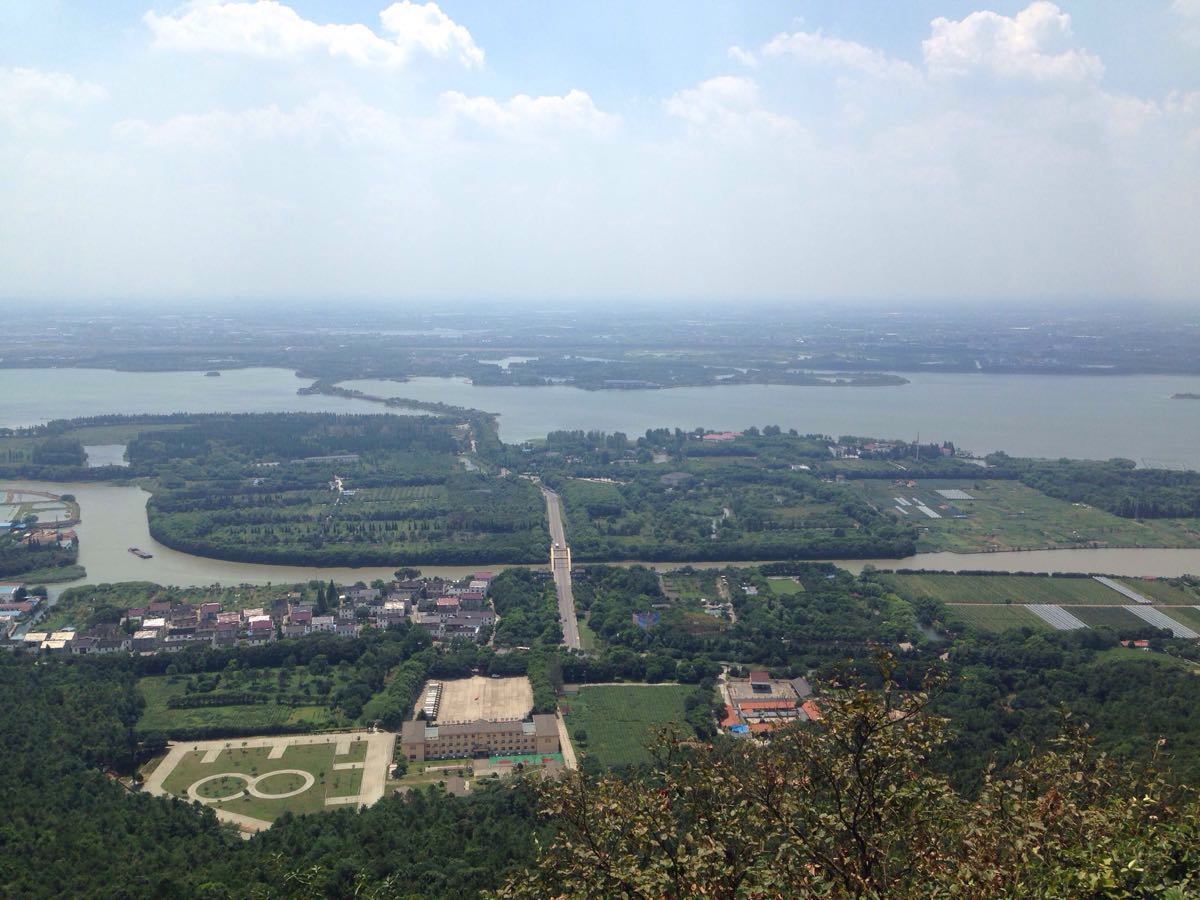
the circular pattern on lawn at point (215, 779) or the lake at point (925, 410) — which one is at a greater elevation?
the lake at point (925, 410)

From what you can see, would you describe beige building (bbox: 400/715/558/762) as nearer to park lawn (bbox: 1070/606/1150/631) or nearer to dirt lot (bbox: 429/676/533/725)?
dirt lot (bbox: 429/676/533/725)

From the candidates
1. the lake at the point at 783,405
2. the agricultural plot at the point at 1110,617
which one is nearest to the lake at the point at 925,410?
the lake at the point at 783,405

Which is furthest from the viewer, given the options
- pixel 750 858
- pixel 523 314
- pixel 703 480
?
pixel 523 314

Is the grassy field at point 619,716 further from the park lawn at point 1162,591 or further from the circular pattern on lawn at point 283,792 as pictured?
the park lawn at point 1162,591

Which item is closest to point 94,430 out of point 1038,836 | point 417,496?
point 417,496

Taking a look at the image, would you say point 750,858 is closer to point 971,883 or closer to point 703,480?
point 971,883

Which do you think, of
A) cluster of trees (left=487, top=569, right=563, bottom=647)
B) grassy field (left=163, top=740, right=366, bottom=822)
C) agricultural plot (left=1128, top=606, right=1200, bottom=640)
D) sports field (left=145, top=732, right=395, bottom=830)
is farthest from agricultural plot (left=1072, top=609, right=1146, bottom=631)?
grassy field (left=163, top=740, right=366, bottom=822)
